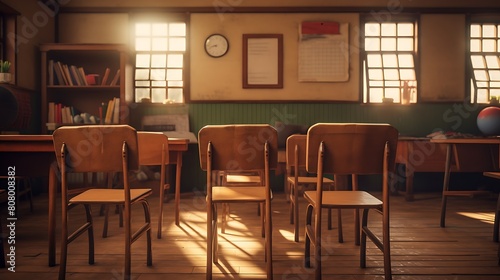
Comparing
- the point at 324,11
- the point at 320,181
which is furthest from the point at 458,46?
the point at 320,181

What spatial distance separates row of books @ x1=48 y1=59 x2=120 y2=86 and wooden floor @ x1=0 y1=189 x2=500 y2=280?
2033 mm

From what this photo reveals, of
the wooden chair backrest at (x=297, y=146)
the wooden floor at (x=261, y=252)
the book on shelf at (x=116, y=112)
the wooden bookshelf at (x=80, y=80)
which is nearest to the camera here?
the wooden floor at (x=261, y=252)

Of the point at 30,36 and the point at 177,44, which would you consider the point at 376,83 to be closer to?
the point at 177,44

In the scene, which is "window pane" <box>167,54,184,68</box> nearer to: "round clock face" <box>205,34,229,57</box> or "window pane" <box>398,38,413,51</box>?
"round clock face" <box>205,34,229,57</box>

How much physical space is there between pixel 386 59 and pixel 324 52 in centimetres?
105

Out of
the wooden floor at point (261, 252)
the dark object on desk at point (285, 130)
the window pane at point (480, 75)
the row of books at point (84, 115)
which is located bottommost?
the wooden floor at point (261, 252)

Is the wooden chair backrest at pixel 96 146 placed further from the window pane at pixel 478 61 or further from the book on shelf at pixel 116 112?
the window pane at pixel 478 61

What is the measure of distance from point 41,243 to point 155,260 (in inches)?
40.7

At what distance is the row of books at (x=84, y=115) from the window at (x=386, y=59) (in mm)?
3774

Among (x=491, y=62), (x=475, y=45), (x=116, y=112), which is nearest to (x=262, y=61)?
→ (x=116, y=112)

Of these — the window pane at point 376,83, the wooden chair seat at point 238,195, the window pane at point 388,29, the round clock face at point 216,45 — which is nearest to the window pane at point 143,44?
the round clock face at point 216,45

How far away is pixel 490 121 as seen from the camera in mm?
4445

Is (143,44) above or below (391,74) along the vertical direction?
above

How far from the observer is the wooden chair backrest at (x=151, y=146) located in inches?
104
